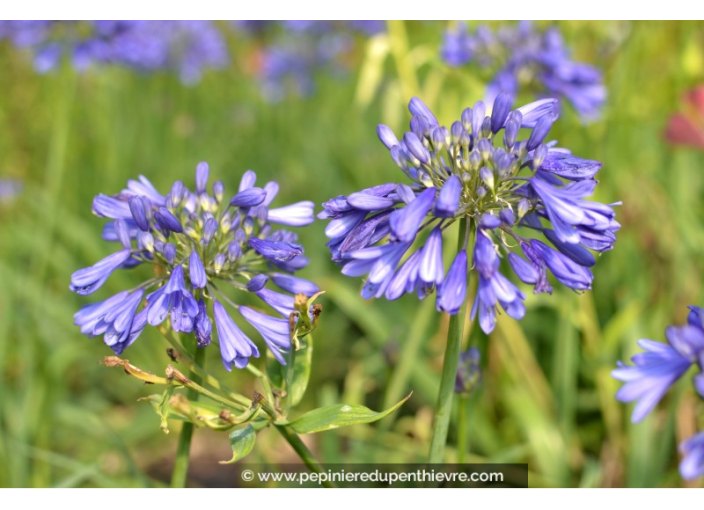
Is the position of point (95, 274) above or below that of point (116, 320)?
above

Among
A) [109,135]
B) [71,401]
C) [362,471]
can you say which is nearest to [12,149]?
[109,135]

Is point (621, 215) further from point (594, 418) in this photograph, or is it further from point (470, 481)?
point (470, 481)

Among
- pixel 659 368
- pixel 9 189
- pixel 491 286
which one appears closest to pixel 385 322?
pixel 491 286

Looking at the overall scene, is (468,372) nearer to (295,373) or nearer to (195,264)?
(295,373)

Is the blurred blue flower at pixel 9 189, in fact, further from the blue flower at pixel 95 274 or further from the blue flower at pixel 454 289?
the blue flower at pixel 454 289

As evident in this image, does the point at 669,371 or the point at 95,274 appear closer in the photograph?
the point at 669,371

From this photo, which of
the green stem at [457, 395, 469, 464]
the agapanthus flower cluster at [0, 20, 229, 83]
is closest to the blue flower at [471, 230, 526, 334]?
the green stem at [457, 395, 469, 464]
